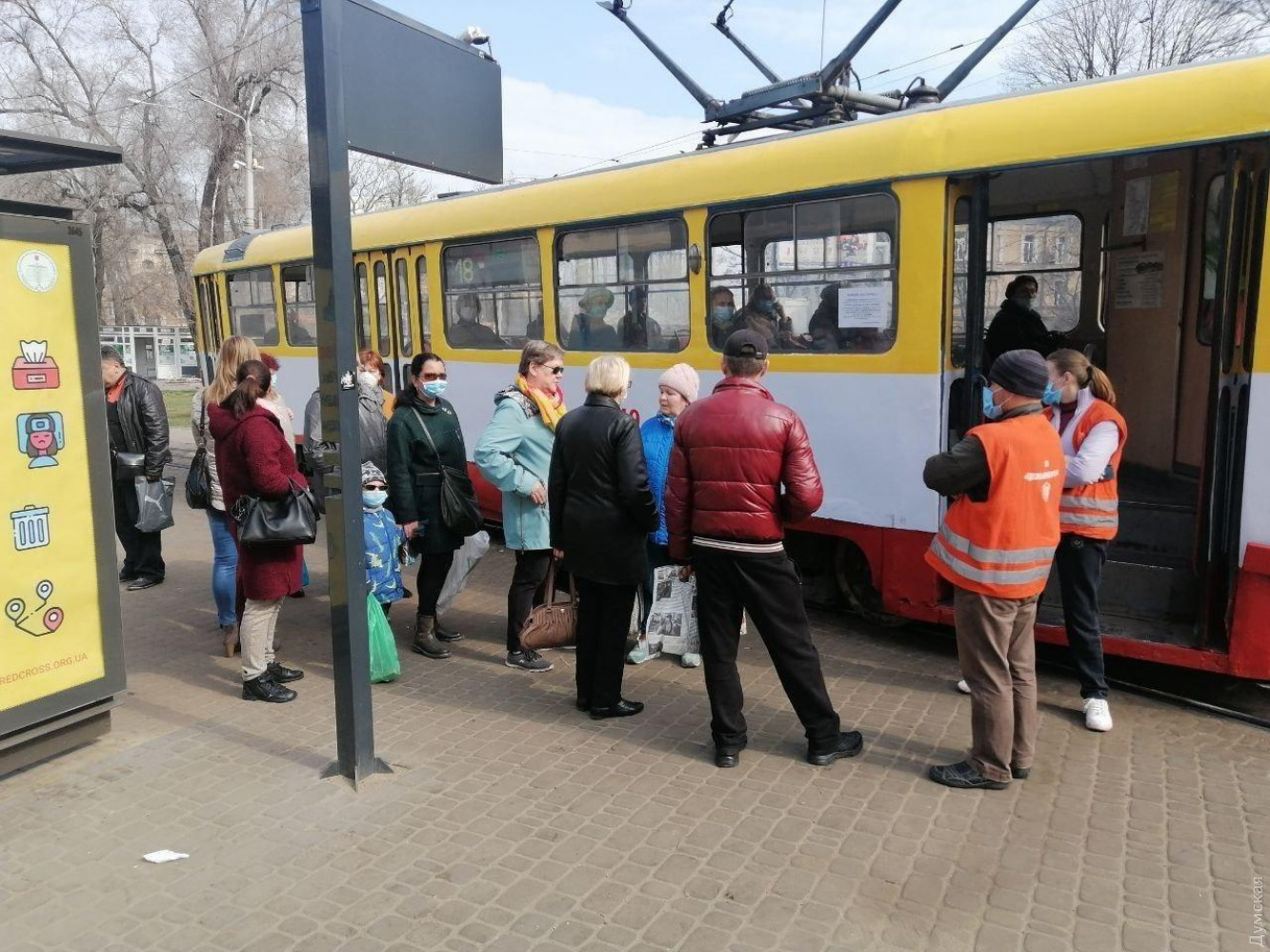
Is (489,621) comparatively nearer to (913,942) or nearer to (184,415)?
(913,942)

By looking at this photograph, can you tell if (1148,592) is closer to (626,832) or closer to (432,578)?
(626,832)

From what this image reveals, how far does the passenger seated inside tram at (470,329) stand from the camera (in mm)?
8609

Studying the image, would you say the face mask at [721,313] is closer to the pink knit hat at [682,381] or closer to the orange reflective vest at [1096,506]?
the pink knit hat at [682,381]

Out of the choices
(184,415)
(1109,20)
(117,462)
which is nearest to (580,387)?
(117,462)

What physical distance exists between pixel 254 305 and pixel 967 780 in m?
10.3

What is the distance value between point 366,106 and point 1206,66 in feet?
12.3

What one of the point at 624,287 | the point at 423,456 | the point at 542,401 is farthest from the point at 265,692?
the point at 624,287

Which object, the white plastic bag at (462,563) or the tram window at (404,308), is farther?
the tram window at (404,308)

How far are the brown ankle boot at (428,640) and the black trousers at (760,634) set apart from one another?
2.12 meters

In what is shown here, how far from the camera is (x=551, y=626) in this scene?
5.70m

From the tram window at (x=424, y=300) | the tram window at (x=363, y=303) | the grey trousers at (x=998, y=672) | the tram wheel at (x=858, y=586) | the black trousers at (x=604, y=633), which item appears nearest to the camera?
the grey trousers at (x=998, y=672)

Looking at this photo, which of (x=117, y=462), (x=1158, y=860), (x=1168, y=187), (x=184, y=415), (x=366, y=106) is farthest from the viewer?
(x=184, y=415)

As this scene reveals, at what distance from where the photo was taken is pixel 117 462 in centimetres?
728

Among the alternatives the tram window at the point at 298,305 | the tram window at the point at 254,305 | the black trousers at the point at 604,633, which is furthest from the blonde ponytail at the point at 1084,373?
the tram window at the point at 254,305
